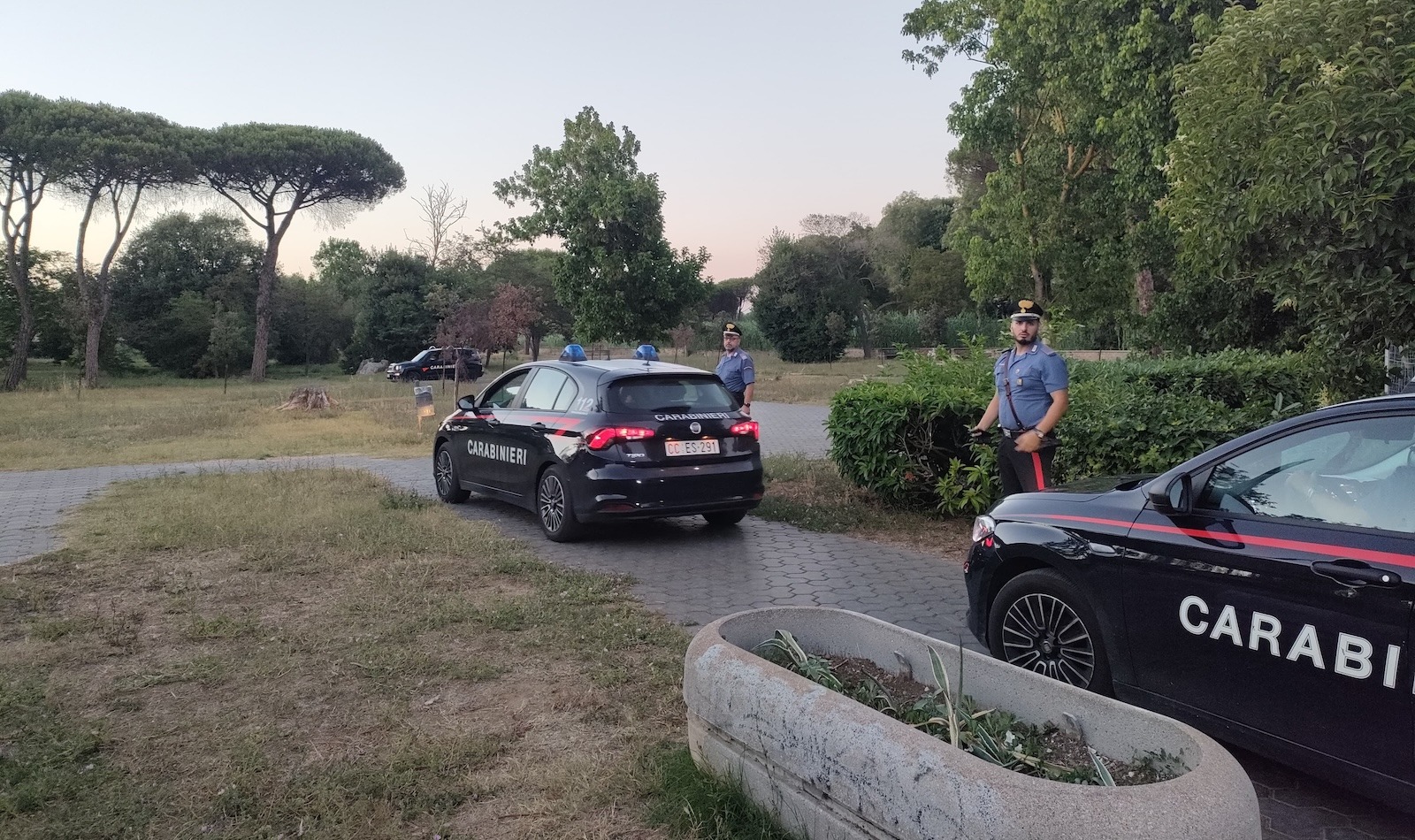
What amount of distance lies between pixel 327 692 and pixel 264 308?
44.3 m

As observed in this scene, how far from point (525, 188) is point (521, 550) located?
21371 mm

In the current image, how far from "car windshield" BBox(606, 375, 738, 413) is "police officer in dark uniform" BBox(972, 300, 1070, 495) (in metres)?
2.53

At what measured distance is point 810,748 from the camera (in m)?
2.62

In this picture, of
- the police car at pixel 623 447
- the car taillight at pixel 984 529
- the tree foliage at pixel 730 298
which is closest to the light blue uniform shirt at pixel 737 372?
the police car at pixel 623 447

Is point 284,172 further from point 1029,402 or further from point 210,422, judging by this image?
point 1029,402

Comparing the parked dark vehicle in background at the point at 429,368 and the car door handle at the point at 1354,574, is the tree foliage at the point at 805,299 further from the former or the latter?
the car door handle at the point at 1354,574

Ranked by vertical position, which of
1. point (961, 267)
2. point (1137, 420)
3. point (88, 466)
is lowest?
point (88, 466)

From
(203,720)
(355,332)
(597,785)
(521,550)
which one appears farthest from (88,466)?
(355,332)

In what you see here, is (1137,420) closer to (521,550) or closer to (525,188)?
(521,550)

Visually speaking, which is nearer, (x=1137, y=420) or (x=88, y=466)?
(x=1137, y=420)

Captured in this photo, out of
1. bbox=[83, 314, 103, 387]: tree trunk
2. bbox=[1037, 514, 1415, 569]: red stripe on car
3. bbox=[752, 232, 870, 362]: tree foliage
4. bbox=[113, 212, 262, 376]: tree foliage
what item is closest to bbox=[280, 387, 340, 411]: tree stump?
bbox=[83, 314, 103, 387]: tree trunk

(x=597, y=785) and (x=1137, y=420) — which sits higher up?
(x=1137, y=420)

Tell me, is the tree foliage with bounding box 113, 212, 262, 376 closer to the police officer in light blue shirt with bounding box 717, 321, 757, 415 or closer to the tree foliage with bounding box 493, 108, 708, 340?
the tree foliage with bounding box 493, 108, 708, 340

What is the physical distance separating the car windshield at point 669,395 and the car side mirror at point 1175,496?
4.55 meters
